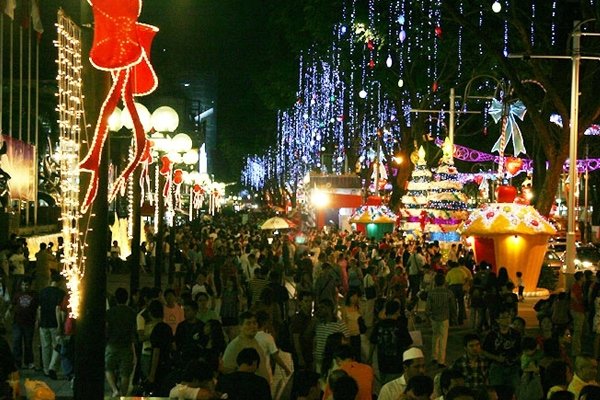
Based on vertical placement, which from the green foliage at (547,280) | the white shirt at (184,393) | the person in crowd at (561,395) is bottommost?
the green foliage at (547,280)

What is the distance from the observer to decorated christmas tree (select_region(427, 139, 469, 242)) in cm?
3716

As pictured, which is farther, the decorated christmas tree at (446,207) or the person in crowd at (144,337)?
the decorated christmas tree at (446,207)

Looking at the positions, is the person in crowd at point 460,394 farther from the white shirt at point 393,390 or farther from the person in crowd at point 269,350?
the person in crowd at point 269,350

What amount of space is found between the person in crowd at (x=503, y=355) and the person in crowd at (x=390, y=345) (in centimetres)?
88

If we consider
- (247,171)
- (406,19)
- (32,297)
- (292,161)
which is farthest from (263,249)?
(247,171)

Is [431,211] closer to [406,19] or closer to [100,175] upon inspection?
[406,19]

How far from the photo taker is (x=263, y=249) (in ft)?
93.0

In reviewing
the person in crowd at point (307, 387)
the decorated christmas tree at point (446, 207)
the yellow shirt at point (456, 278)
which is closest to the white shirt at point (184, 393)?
the person in crowd at point (307, 387)

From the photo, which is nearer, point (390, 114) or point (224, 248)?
point (224, 248)

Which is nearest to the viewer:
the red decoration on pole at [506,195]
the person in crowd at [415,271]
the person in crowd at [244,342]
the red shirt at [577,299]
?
the person in crowd at [244,342]

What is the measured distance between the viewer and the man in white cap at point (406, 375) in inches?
343

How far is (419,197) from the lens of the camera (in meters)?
39.2

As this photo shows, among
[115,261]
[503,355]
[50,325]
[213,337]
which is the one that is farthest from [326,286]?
[115,261]

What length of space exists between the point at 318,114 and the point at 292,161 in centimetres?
1933
